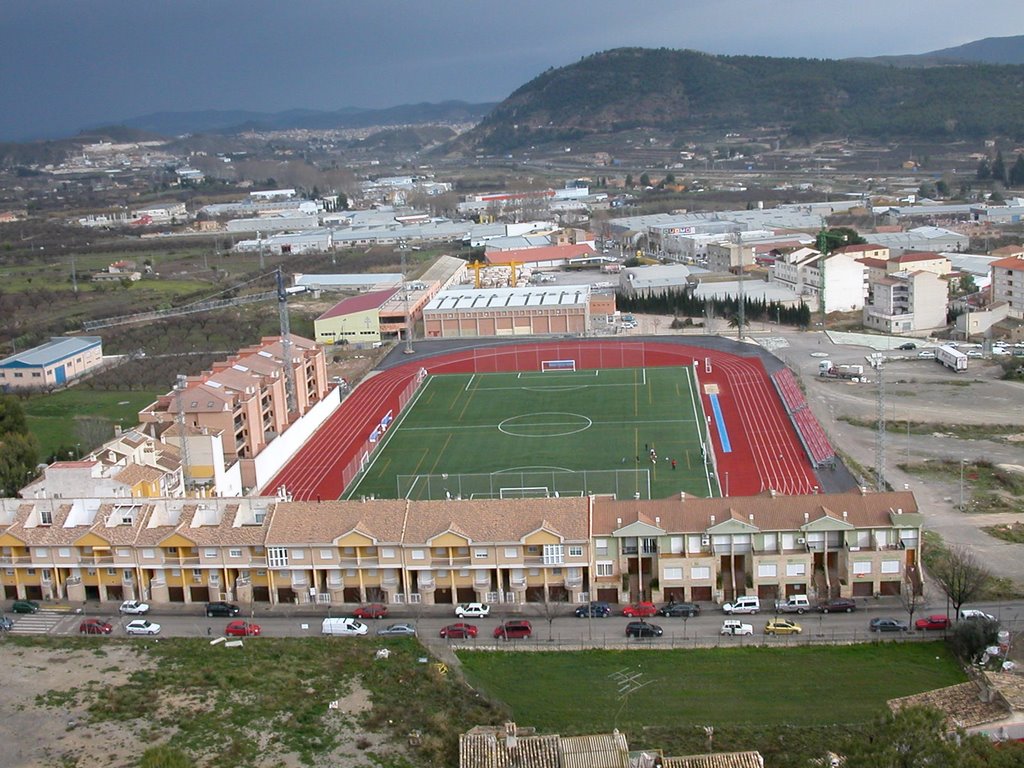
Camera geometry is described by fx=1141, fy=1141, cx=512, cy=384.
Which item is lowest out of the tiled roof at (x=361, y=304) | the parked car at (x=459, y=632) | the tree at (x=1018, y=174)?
the parked car at (x=459, y=632)

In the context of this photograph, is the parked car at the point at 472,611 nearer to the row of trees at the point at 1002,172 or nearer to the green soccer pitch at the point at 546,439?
the green soccer pitch at the point at 546,439

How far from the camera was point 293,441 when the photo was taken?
28109 mm

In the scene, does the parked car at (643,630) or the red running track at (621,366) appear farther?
the red running track at (621,366)

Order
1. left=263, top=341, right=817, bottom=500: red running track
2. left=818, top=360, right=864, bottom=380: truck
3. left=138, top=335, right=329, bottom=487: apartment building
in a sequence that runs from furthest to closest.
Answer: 1. left=818, top=360, right=864, bottom=380: truck
2. left=263, top=341, right=817, bottom=500: red running track
3. left=138, top=335, right=329, bottom=487: apartment building

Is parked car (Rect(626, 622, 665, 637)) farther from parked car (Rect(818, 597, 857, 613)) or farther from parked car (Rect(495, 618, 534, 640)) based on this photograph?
parked car (Rect(818, 597, 857, 613))

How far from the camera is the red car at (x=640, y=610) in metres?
17.5

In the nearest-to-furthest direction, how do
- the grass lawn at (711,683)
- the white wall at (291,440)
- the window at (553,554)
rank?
1. the grass lawn at (711,683)
2. the window at (553,554)
3. the white wall at (291,440)

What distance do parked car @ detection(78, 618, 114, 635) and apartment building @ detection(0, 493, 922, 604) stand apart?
4.29ft

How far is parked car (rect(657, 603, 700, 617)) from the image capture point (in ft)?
57.0

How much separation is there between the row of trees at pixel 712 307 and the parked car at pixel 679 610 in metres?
25.4

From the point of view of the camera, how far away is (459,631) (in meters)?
16.9

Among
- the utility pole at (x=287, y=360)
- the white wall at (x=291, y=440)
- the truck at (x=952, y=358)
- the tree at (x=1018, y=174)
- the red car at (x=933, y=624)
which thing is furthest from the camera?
the tree at (x=1018, y=174)

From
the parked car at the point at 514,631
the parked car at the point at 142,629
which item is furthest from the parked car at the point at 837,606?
the parked car at the point at 142,629

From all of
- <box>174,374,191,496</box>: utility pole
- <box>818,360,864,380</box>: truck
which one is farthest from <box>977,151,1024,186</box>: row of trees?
<box>174,374,191,496</box>: utility pole
